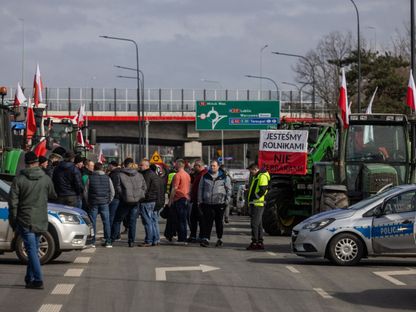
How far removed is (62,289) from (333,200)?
9105 mm

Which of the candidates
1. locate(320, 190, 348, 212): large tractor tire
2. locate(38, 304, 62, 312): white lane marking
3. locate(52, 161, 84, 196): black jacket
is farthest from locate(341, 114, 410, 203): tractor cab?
locate(38, 304, 62, 312): white lane marking

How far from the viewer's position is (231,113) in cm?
5897

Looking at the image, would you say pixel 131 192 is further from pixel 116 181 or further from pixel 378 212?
pixel 378 212

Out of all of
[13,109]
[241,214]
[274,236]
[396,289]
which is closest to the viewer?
[396,289]

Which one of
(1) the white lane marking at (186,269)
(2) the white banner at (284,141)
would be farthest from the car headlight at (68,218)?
(2) the white banner at (284,141)

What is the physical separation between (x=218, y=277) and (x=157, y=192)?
6893mm

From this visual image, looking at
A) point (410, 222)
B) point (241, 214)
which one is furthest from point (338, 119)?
point (241, 214)

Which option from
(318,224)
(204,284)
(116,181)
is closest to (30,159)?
(204,284)

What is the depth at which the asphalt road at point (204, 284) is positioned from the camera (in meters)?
12.2

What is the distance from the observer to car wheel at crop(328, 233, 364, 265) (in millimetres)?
17047

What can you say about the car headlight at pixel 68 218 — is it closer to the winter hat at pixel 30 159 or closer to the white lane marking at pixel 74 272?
the white lane marking at pixel 74 272

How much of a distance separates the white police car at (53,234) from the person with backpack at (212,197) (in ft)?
15.9

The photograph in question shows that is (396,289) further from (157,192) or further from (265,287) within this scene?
(157,192)

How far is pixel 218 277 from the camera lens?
1519 cm
